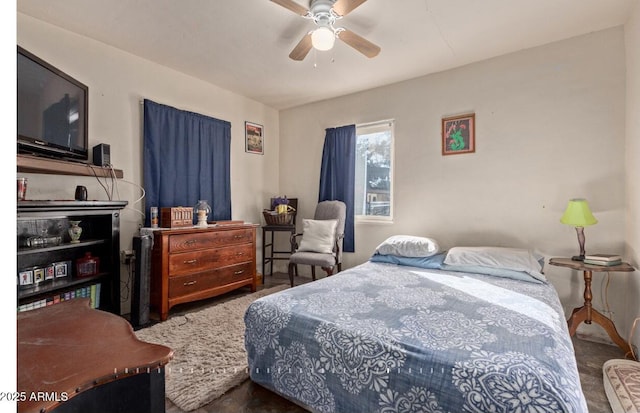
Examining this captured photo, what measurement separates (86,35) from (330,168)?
9.48ft

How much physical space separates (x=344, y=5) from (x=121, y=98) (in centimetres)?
243

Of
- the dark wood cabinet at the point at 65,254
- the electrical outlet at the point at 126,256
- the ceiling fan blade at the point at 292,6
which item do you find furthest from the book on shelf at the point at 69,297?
the ceiling fan blade at the point at 292,6

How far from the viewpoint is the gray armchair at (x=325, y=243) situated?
132 inches

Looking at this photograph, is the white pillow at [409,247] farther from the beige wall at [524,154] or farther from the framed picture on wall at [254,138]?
the framed picture on wall at [254,138]

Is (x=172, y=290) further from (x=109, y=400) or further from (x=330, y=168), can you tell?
(x=330, y=168)

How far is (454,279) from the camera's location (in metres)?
2.25

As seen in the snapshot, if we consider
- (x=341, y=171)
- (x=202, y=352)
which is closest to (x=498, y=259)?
(x=341, y=171)

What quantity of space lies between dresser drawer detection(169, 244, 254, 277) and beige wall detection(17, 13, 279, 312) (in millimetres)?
564

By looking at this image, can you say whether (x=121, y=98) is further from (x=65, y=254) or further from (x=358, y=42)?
(x=358, y=42)

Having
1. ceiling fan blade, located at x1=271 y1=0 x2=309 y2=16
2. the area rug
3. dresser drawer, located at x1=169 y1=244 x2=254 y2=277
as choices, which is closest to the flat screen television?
dresser drawer, located at x1=169 y1=244 x2=254 y2=277

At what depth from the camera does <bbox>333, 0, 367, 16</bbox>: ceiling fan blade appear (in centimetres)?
181

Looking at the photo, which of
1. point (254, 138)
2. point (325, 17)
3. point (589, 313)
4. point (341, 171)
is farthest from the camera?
point (254, 138)

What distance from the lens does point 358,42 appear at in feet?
7.35
